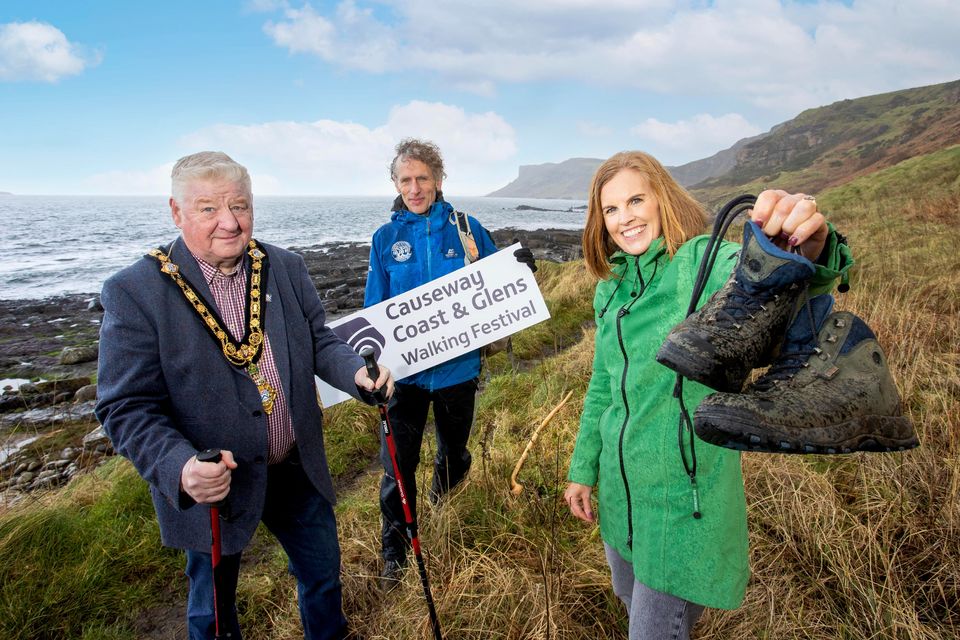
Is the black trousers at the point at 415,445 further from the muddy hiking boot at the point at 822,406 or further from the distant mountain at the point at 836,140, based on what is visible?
the distant mountain at the point at 836,140

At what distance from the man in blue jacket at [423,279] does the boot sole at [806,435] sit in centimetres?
262

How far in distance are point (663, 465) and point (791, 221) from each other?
0.91 metres

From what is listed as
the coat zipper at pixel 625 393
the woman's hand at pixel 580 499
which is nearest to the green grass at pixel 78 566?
the woman's hand at pixel 580 499

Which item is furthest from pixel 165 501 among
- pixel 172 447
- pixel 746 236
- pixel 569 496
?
pixel 746 236

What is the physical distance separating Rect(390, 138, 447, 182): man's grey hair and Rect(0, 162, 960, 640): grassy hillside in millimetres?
2057

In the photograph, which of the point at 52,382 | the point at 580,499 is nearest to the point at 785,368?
the point at 580,499

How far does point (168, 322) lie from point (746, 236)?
7.32 ft

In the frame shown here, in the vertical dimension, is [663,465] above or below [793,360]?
below

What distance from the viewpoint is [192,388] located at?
2.19m

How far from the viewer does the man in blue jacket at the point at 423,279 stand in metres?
3.59

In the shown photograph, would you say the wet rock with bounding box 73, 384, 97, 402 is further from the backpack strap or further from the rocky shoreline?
the backpack strap

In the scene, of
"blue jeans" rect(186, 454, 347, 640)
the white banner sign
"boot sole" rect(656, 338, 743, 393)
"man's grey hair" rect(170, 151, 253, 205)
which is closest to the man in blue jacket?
the white banner sign

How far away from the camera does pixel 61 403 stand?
10.1m

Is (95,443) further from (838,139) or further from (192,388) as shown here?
(838,139)
